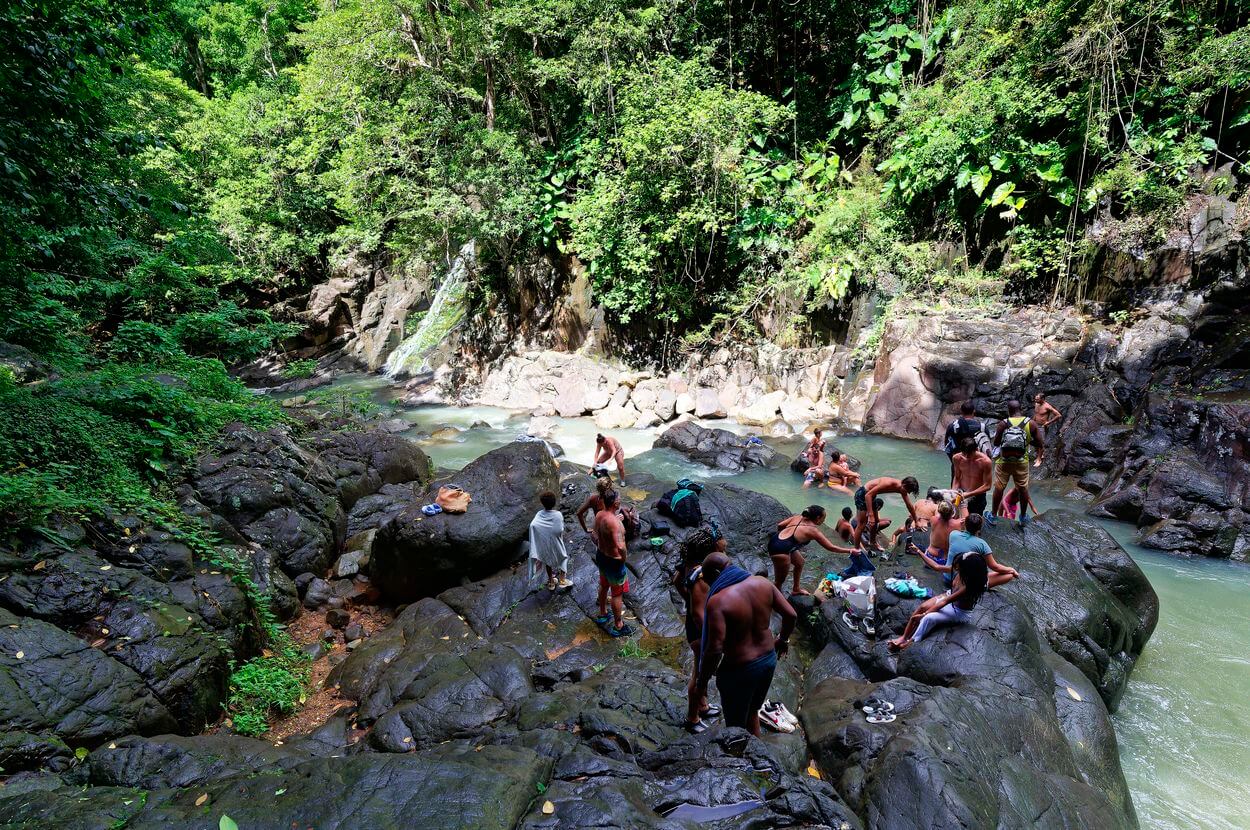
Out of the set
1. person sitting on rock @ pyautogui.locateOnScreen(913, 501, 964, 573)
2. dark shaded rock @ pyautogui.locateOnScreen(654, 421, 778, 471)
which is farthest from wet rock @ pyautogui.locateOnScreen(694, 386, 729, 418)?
person sitting on rock @ pyautogui.locateOnScreen(913, 501, 964, 573)

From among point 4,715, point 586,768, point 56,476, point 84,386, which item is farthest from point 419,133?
point 586,768

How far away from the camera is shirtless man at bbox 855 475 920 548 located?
26.5 ft

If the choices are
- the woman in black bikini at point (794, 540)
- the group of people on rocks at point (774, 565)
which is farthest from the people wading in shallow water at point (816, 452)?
the woman in black bikini at point (794, 540)

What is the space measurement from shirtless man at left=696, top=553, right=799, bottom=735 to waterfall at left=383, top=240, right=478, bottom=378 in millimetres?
22497

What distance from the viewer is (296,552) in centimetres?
841

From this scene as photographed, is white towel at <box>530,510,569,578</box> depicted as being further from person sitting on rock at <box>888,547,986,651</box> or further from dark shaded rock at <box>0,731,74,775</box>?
dark shaded rock at <box>0,731,74,775</box>

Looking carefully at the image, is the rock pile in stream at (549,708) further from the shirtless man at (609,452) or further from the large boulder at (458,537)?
the shirtless man at (609,452)

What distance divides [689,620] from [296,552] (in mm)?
6342

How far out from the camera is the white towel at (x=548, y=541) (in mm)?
7430

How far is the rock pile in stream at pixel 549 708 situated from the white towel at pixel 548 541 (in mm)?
493

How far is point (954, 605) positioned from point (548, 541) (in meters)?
4.66

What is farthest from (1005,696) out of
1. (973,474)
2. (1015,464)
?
(1015,464)

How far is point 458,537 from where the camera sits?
26.2 feet

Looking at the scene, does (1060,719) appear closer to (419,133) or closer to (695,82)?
(695,82)
